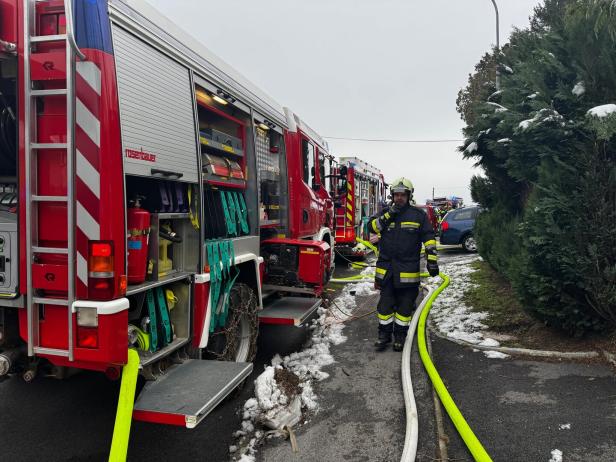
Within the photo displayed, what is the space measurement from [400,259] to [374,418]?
2.07 meters

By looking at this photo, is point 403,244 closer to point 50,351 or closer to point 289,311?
point 289,311

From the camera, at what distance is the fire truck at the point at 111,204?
2.53 meters

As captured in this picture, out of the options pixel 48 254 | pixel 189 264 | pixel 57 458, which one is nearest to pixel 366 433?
pixel 189 264

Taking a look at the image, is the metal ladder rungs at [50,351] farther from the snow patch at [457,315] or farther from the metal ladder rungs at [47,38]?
the snow patch at [457,315]

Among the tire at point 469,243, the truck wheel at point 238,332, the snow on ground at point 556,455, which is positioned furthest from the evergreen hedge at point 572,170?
the tire at point 469,243

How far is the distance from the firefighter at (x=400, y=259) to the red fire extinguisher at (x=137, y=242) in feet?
9.95

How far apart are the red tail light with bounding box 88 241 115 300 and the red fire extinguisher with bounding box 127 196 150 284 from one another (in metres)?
0.28

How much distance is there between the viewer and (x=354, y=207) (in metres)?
12.9

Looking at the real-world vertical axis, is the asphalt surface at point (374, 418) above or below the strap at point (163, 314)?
below

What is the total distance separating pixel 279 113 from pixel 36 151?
3422 millimetres

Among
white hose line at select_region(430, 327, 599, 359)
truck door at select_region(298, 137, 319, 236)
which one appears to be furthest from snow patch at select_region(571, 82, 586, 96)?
truck door at select_region(298, 137, 319, 236)

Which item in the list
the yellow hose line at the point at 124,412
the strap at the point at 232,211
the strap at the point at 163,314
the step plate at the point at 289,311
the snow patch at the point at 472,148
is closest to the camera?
the yellow hose line at the point at 124,412

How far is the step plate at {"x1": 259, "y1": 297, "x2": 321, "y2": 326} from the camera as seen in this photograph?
198 inches

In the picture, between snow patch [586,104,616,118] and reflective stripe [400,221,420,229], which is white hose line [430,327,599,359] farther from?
snow patch [586,104,616,118]
